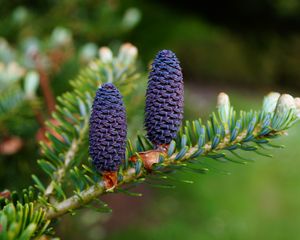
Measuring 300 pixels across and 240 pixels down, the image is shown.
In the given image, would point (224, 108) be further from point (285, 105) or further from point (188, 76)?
point (188, 76)

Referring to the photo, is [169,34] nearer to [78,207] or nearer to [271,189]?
[271,189]


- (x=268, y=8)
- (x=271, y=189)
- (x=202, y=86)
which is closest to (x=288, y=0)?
(x=268, y=8)

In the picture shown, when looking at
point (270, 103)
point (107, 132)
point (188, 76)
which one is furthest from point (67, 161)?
point (188, 76)

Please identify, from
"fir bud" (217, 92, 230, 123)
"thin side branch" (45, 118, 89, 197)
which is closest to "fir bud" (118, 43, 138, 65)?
"thin side branch" (45, 118, 89, 197)

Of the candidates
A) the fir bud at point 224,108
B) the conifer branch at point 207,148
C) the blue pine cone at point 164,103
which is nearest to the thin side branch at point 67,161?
the conifer branch at point 207,148

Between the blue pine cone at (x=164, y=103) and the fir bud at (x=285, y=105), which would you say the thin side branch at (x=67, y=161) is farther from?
the fir bud at (x=285, y=105)
